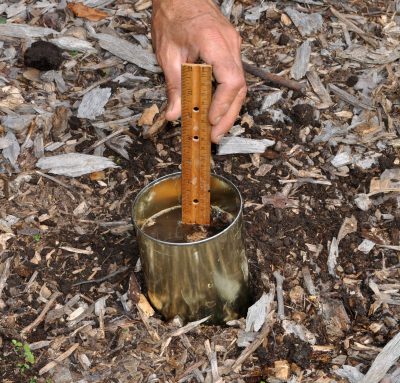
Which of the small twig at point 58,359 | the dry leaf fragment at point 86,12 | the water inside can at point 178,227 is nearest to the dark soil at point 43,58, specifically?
the dry leaf fragment at point 86,12

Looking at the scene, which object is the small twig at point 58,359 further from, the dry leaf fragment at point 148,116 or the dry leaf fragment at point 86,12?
the dry leaf fragment at point 86,12

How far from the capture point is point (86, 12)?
161 inches

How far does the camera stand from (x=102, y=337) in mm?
2818

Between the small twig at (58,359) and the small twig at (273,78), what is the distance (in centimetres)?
171

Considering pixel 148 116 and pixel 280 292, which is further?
pixel 148 116

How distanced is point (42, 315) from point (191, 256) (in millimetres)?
716

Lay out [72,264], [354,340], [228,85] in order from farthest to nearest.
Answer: [72,264] < [354,340] < [228,85]

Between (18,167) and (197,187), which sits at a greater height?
(197,187)

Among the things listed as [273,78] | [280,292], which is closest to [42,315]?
[280,292]

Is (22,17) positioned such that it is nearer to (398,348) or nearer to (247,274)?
(247,274)

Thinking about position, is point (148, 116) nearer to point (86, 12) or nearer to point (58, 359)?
point (86, 12)

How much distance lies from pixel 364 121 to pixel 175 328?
4.81 ft

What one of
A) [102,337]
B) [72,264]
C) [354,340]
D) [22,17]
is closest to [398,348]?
[354,340]

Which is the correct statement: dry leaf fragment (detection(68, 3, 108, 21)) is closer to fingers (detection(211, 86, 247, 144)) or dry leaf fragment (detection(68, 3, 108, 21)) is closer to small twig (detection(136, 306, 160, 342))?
fingers (detection(211, 86, 247, 144))
